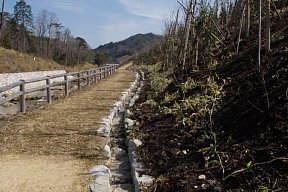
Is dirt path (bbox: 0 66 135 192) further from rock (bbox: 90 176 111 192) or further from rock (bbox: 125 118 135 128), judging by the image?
rock (bbox: 125 118 135 128)

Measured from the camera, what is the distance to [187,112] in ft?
16.5

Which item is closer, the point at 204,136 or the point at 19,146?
the point at 204,136

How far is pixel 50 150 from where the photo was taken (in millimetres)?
4801

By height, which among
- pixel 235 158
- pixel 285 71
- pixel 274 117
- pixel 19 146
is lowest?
pixel 19 146

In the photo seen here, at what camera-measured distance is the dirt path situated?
3.64 m

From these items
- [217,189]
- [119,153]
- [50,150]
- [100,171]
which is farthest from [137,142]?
[217,189]

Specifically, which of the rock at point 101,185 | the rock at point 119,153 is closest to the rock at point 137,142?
the rock at point 119,153

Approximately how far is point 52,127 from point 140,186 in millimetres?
3304

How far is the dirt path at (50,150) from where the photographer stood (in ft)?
12.0

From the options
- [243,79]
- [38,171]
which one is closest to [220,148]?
[243,79]

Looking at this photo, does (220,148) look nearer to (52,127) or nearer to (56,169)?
(56,169)

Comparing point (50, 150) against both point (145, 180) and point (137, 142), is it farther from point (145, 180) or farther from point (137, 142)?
point (145, 180)

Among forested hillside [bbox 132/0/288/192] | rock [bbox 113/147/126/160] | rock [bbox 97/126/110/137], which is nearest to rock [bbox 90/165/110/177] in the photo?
forested hillside [bbox 132/0/288/192]

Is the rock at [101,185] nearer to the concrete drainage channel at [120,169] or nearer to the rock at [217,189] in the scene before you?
the concrete drainage channel at [120,169]
